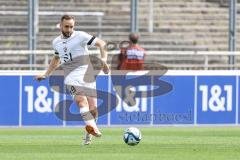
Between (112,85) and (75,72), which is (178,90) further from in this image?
(75,72)

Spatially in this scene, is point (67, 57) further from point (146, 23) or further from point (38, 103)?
point (146, 23)

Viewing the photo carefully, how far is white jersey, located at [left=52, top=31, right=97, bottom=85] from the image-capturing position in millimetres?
17156

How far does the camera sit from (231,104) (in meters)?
25.0

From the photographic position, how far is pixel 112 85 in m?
24.1

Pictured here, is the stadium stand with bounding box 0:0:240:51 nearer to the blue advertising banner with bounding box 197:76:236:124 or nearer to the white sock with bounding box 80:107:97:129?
the blue advertising banner with bounding box 197:76:236:124

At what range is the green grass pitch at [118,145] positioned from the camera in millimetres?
14573

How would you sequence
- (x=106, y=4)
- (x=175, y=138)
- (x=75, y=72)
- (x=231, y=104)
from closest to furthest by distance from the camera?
(x=75, y=72)
(x=175, y=138)
(x=231, y=104)
(x=106, y=4)

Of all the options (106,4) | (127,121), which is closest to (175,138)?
(127,121)

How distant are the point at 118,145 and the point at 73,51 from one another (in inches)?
69.2

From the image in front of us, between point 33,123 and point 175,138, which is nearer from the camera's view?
point 175,138

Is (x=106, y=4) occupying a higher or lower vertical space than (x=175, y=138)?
higher

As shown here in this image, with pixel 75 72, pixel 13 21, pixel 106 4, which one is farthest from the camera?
pixel 106 4

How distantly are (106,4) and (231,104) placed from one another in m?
7.53

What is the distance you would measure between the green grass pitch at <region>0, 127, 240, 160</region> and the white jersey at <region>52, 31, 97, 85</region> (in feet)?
3.74
